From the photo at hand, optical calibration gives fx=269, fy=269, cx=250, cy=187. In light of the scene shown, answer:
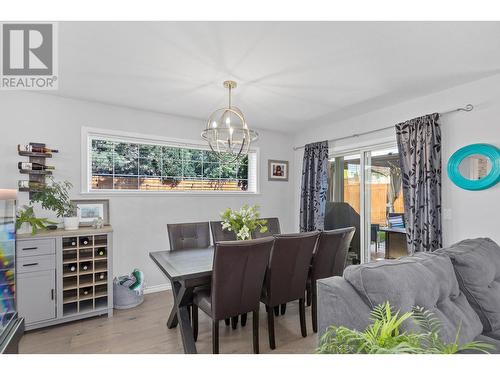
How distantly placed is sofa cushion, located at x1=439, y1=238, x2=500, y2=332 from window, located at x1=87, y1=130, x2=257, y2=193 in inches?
95.9

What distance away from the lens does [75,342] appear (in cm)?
237

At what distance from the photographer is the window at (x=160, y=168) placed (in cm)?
344

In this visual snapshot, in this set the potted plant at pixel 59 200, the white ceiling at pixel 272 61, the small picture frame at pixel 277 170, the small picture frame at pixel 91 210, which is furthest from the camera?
the small picture frame at pixel 277 170

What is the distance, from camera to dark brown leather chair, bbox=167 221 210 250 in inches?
118

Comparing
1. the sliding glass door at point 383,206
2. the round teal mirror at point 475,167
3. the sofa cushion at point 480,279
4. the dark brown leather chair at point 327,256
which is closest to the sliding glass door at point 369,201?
the sliding glass door at point 383,206

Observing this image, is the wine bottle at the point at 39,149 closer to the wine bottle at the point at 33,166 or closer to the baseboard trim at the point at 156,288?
the wine bottle at the point at 33,166

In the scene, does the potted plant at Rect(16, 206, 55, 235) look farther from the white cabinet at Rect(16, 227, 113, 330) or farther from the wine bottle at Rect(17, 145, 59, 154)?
the wine bottle at Rect(17, 145, 59, 154)

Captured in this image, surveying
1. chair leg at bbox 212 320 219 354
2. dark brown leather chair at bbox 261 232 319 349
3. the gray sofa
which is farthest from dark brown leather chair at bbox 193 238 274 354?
the gray sofa

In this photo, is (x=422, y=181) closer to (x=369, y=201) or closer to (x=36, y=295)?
(x=369, y=201)

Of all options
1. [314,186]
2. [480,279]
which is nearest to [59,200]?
[314,186]

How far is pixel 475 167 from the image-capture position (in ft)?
8.76

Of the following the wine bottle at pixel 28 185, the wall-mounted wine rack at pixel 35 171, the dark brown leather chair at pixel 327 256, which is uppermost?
the wall-mounted wine rack at pixel 35 171

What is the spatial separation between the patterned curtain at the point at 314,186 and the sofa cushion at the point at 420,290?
2.57 meters

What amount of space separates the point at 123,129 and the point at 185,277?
92.1 inches
